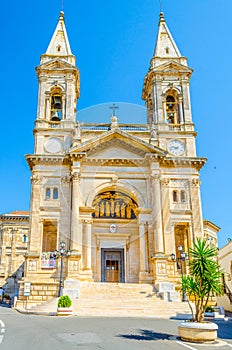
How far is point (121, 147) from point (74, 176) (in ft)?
15.2

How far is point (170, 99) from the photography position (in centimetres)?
3588

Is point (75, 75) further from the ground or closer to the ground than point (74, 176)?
further from the ground

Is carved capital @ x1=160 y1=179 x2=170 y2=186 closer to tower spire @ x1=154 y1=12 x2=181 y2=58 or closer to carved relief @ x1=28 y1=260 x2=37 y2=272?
carved relief @ x1=28 y1=260 x2=37 y2=272

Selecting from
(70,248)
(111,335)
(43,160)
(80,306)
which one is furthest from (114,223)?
(111,335)

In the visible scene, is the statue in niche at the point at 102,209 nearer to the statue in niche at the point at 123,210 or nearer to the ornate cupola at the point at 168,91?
the statue in niche at the point at 123,210

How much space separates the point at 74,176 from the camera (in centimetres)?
2953

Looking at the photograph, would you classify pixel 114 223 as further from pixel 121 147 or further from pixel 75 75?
pixel 75 75

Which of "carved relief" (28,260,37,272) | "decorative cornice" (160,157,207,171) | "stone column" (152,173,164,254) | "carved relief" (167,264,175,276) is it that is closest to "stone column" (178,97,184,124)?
"decorative cornice" (160,157,207,171)

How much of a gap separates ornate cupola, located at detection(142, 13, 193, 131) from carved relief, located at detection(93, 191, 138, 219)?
6.76 metres

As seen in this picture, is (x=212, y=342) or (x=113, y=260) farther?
(x=113, y=260)

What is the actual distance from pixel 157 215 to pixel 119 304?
27.2ft

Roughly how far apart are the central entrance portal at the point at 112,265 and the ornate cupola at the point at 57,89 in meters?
10.9

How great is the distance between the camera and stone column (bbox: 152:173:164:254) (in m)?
27.8

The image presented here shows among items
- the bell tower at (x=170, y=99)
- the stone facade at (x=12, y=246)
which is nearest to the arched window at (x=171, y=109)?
the bell tower at (x=170, y=99)
